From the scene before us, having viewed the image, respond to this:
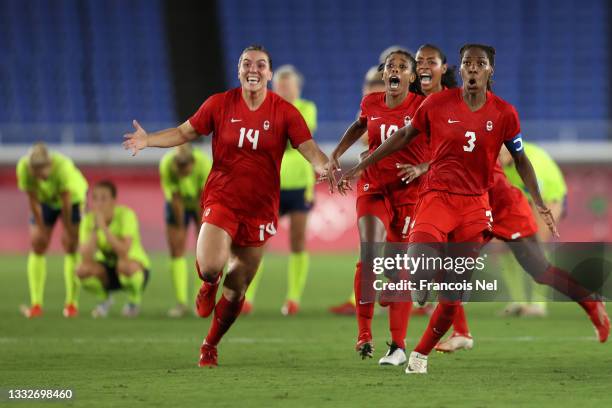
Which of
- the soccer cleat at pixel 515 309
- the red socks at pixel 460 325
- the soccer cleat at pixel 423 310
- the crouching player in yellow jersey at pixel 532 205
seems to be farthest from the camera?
the soccer cleat at pixel 423 310

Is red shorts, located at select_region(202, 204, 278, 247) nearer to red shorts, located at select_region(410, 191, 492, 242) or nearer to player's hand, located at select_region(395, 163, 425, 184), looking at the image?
player's hand, located at select_region(395, 163, 425, 184)

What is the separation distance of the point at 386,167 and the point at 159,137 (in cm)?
160

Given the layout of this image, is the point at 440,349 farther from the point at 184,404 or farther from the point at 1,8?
the point at 1,8

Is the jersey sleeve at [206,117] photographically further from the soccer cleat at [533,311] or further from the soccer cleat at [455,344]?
the soccer cleat at [533,311]

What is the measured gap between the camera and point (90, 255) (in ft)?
39.7

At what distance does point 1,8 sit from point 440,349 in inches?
828

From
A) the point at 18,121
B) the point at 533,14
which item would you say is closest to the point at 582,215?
the point at 533,14

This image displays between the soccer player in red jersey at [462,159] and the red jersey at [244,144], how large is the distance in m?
1.05

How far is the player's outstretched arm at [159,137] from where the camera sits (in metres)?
7.61

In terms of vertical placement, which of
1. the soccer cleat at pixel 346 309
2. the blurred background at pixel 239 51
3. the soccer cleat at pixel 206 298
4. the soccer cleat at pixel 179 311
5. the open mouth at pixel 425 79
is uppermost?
the blurred background at pixel 239 51

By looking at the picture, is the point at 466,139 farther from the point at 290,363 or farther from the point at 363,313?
the point at 290,363

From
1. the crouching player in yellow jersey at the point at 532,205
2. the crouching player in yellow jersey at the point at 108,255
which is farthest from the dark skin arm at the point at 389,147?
the crouching player in yellow jersey at the point at 108,255

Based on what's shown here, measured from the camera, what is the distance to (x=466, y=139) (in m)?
7.17

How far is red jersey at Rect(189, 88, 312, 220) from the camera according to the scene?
7828 mm
